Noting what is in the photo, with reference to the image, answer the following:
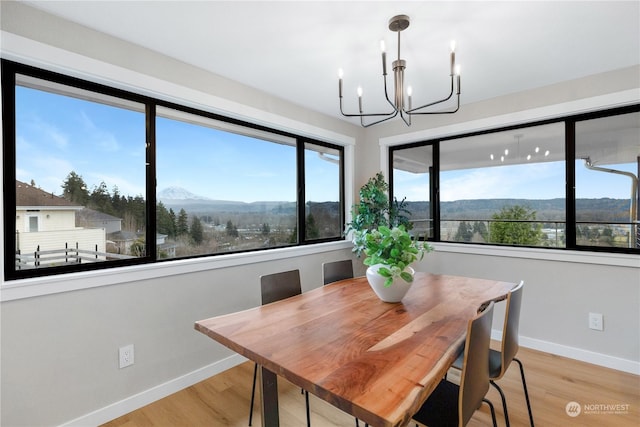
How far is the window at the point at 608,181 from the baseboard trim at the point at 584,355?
929 millimetres

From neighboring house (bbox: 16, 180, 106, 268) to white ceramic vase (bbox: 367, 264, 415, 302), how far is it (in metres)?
1.80

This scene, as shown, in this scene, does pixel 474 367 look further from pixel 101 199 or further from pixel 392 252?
pixel 101 199

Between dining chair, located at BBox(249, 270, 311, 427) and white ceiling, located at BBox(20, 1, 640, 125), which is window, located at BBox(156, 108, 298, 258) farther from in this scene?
dining chair, located at BBox(249, 270, 311, 427)

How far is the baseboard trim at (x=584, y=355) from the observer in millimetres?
2434

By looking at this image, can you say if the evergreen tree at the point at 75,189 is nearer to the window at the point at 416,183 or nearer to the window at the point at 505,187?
the window at the point at 416,183

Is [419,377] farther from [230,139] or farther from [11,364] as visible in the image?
[230,139]

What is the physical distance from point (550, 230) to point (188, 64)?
3548 millimetres

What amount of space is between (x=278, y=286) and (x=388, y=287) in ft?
2.41

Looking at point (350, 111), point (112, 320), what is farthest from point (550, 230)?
point (112, 320)

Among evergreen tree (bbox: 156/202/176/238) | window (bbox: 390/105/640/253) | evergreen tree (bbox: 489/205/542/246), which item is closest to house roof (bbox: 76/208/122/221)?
evergreen tree (bbox: 156/202/176/238)

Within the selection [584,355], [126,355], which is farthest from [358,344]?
[584,355]

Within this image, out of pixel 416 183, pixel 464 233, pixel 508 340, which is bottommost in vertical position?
pixel 508 340

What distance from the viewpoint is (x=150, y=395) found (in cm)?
208

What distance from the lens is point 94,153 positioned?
2.02 m
